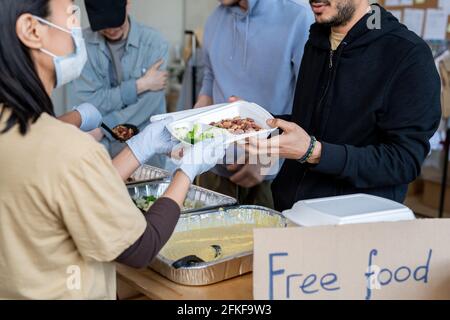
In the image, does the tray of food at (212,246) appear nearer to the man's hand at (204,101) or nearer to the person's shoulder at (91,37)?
the man's hand at (204,101)

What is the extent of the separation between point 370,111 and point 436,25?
106 inches

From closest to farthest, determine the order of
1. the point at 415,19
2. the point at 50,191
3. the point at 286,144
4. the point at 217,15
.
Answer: the point at 50,191 → the point at 286,144 → the point at 217,15 → the point at 415,19

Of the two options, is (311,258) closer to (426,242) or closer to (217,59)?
(426,242)

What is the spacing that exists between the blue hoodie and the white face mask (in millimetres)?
1001

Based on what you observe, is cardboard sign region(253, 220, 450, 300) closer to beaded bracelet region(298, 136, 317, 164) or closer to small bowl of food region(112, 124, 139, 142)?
beaded bracelet region(298, 136, 317, 164)

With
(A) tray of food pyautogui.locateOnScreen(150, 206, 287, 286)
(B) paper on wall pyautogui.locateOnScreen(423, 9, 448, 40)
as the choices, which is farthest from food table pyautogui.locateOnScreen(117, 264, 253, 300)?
(B) paper on wall pyautogui.locateOnScreen(423, 9, 448, 40)

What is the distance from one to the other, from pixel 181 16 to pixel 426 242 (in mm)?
3923

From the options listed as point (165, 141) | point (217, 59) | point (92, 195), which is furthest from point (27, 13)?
point (217, 59)

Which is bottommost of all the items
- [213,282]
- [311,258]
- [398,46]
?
[213,282]

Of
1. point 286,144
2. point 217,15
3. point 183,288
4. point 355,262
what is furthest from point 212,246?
point 217,15

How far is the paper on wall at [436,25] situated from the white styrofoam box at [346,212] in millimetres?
2988

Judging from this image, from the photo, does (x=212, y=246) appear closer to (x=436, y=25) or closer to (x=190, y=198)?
(x=190, y=198)

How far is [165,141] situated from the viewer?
4.63 ft

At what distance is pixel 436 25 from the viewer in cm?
369
